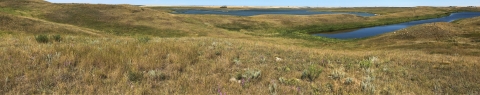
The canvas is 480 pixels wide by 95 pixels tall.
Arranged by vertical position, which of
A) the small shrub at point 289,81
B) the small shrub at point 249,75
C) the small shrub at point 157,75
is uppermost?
the small shrub at point 157,75

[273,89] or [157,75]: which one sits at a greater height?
[157,75]

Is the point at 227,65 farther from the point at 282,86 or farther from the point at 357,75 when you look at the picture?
the point at 357,75

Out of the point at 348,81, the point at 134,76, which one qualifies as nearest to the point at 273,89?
the point at 348,81

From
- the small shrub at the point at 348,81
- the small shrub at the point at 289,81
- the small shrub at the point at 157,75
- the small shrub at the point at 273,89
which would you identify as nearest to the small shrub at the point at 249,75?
the small shrub at the point at 289,81

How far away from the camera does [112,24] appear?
53.9 metres

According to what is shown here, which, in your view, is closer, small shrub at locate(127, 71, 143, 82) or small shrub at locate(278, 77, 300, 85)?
small shrub at locate(127, 71, 143, 82)

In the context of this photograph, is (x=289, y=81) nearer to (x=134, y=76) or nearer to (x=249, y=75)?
(x=249, y=75)

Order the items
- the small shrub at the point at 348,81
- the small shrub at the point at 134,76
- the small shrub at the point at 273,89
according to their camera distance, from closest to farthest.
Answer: the small shrub at the point at 273,89, the small shrub at the point at 134,76, the small shrub at the point at 348,81

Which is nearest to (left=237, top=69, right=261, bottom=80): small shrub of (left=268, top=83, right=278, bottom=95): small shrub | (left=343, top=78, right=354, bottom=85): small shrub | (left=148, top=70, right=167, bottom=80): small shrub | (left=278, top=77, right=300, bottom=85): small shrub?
(left=278, top=77, right=300, bottom=85): small shrub

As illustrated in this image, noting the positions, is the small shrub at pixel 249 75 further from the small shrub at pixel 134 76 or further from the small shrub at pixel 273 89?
the small shrub at pixel 134 76

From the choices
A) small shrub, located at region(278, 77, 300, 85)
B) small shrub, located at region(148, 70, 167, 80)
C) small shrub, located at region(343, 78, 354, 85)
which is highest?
small shrub, located at region(148, 70, 167, 80)

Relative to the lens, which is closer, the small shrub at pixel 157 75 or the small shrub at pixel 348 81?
the small shrub at pixel 157 75

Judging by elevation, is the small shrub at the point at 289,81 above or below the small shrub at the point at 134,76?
below

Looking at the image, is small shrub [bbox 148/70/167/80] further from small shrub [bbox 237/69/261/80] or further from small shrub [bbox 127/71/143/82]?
small shrub [bbox 237/69/261/80]
